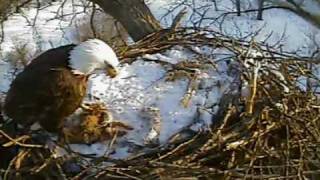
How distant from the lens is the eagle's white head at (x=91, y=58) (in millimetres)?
1892

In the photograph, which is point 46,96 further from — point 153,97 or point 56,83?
point 153,97

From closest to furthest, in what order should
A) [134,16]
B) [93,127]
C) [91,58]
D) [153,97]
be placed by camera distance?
[91,58], [93,127], [153,97], [134,16]

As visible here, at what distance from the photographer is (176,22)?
2711 millimetres

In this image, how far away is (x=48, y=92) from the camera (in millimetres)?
1956

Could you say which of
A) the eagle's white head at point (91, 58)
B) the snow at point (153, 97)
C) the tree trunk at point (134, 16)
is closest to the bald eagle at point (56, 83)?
the eagle's white head at point (91, 58)

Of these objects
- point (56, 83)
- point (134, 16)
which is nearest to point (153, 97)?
point (56, 83)

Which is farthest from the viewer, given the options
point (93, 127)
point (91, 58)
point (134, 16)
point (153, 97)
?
point (134, 16)

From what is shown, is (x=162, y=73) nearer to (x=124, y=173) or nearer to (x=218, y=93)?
(x=218, y=93)

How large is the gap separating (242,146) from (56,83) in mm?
575

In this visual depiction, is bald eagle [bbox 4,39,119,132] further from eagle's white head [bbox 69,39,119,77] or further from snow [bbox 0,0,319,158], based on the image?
snow [bbox 0,0,319,158]

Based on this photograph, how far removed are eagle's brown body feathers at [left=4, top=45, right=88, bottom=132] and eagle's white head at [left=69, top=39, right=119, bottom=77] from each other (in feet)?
0.11

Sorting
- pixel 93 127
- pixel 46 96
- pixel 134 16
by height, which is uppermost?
pixel 46 96

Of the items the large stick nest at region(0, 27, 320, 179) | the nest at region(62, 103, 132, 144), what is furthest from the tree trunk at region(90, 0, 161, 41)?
the nest at region(62, 103, 132, 144)

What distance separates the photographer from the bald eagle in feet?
6.27
